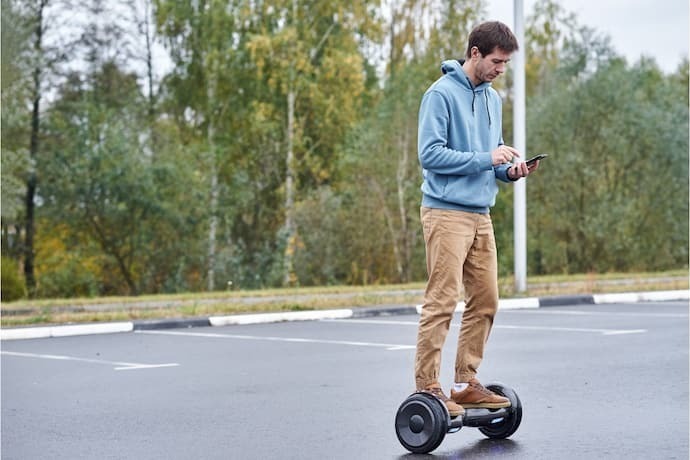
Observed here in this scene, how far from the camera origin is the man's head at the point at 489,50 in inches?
220

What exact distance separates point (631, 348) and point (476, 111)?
5380 mm

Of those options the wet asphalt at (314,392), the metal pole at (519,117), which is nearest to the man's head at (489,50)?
the wet asphalt at (314,392)

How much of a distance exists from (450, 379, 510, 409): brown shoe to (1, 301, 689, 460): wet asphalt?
0.72 feet

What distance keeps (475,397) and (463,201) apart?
98 centimetres

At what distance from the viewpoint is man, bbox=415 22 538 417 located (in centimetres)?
563

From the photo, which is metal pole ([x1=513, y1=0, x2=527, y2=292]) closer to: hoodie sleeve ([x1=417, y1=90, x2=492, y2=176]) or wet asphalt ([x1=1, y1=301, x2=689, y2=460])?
wet asphalt ([x1=1, y1=301, x2=689, y2=460])

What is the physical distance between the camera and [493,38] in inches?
220

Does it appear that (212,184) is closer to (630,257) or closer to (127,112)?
(127,112)

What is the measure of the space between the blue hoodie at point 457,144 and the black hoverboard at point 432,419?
0.96 metres

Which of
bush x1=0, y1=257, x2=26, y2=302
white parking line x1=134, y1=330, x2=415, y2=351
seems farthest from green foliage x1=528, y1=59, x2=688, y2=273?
white parking line x1=134, y1=330, x2=415, y2=351

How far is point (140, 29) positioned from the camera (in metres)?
36.7

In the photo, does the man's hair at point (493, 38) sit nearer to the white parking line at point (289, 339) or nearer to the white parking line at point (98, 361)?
the white parking line at point (98, 361)

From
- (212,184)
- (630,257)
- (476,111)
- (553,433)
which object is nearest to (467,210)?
(476,111)

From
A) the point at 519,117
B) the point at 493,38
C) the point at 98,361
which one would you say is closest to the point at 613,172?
the point at 519,117
